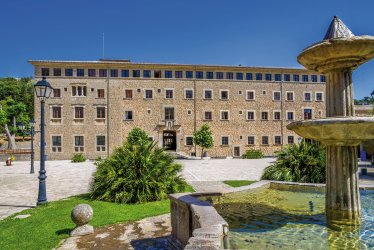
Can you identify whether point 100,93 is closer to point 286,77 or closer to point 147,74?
point 147,74

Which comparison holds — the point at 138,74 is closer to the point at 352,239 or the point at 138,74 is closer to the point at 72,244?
the point at 72,244

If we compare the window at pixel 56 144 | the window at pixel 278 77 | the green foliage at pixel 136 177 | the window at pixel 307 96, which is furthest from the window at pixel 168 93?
the green foliage at pixel 136 177

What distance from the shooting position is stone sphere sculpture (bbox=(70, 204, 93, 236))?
6738mm

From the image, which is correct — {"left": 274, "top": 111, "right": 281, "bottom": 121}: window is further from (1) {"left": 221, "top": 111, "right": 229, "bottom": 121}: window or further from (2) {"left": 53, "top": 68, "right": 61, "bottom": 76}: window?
(2) {"left": 53, "top": 68, "right": 61, "bottom": 76}: window

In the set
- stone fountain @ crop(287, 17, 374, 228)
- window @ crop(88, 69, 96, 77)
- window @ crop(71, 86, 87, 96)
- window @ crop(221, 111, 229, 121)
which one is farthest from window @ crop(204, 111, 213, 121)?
stone fountain @ crop(287, 17, 374, 228)

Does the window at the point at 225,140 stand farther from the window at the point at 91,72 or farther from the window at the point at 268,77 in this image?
the window at the point at 91,72

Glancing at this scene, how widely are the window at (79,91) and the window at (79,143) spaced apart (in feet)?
17.8

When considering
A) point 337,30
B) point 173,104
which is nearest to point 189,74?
point 173,104

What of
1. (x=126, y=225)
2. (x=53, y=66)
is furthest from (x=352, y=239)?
(x=53, y=66)

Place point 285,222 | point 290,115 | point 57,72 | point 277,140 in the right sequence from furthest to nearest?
point 290,115, point 277,140, point 57,72, point 285,222

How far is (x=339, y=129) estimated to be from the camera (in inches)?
177

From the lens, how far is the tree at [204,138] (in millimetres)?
36969

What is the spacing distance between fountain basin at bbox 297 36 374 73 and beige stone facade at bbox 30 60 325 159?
33496mm

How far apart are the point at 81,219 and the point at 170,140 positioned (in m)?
36.8
